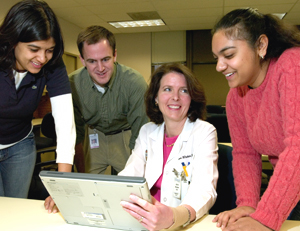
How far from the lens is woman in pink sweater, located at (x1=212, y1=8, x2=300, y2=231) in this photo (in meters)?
0.89

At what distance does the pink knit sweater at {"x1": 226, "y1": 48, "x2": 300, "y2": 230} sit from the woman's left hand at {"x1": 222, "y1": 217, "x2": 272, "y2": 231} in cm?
2

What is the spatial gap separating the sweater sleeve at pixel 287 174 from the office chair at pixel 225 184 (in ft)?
1.53

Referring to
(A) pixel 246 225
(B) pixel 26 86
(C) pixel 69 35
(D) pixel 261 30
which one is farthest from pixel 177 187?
(C) pixel 69 35

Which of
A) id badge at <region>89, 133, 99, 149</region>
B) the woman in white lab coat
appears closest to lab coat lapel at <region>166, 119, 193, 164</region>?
the woman in white lab coat

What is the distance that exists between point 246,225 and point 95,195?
0.53 m

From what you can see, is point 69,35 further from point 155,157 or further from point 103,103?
point 155,157

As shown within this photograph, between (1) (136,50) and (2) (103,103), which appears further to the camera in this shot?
(1) (136,50)

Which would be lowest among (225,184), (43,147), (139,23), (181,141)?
(43,147)

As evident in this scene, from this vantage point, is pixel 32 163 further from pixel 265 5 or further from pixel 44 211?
pixel 265 5

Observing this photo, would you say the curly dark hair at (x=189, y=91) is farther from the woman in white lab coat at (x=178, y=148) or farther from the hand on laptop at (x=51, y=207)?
Answer: the hand on laptop at (x=51, y=207)

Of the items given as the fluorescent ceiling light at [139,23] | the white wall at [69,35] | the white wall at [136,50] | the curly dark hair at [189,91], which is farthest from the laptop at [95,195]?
the white wall at [136,50]

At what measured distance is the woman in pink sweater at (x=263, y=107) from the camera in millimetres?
889

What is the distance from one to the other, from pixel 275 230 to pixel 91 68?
1544 mm

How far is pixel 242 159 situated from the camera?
124 centimetres
